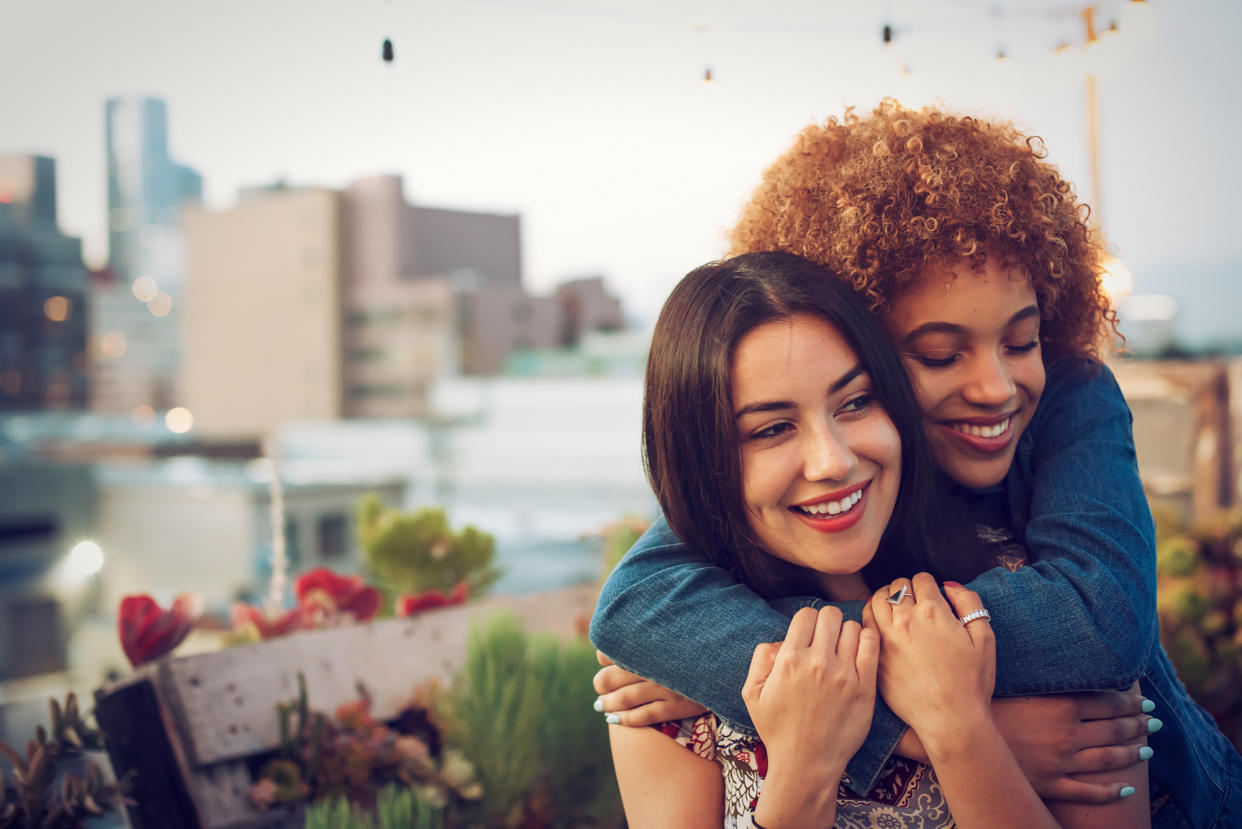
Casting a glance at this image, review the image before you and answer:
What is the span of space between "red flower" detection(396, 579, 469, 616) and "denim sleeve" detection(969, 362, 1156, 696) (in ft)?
4.31

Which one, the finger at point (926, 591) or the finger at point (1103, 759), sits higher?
the finger at point (926, 591)

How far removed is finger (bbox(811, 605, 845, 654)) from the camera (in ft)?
3.16

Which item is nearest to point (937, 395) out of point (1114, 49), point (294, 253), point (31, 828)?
point (31, 828)

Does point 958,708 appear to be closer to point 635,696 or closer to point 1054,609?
point 1054,609

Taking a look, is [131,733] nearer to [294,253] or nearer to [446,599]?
[446,599]

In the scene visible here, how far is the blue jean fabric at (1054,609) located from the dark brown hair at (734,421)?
2.4 inches

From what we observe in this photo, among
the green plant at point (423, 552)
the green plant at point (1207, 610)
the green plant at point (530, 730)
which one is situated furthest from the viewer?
the green plant at point (1207, 610)

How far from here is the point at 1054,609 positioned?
3.26 feet

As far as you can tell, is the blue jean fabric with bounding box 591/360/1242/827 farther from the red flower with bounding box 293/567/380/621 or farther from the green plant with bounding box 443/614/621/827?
the red flower with bounding box 293/567/380/621

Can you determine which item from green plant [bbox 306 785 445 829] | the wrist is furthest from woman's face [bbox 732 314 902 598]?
green plant [bbox 306 785 445 829]

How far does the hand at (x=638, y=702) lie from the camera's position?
1.11m

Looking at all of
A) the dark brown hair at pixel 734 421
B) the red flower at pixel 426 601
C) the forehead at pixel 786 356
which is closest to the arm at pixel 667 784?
the dark brown hair at pixel 734 421

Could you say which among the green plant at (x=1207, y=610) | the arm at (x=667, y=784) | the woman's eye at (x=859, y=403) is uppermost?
the woman's eye at (x=859, y=403)

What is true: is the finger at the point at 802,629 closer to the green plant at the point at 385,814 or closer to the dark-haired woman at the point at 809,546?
the dark-haired woman at the point at 809,546
